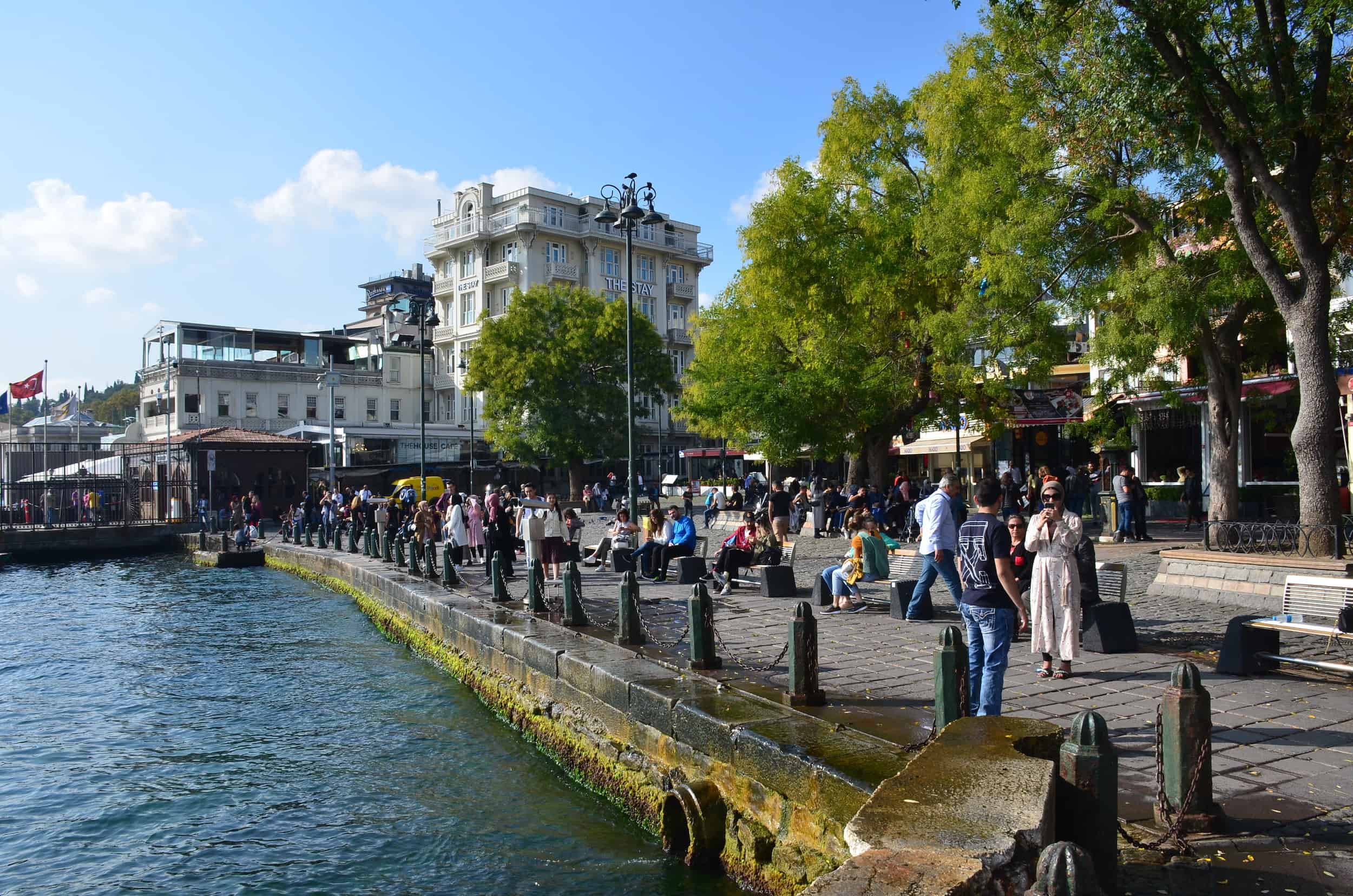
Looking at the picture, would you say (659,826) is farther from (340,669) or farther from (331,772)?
(340,669)

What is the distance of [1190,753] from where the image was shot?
476 cm

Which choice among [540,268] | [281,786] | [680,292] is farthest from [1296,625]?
[680,292]

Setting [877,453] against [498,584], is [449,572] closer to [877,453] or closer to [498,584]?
[498,584]

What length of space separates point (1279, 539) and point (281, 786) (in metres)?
12.5

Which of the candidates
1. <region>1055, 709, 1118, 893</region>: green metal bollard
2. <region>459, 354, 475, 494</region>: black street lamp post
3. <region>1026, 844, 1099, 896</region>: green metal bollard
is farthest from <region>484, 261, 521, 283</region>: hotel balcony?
<region>1026, 844, 1099, 896</region>: green metal bollard

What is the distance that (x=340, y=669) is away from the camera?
14414mm

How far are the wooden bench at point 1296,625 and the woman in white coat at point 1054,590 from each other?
1218 mm

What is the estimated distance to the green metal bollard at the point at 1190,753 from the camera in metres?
4.75

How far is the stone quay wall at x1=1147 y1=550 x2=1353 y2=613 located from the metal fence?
34.2m

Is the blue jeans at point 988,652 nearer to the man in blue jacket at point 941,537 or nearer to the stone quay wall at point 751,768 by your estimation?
the stone quay wall at point 751,768

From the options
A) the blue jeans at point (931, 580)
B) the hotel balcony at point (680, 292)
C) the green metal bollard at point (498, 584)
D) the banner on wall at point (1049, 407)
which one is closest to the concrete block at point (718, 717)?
the blue jeans at point (931, 580)

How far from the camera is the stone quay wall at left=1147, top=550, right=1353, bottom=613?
11.6 metres

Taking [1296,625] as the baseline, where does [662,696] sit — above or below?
below

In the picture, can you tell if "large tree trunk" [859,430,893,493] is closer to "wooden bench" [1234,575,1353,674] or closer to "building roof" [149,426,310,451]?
"wooden bench" [1234,575,1353,674]
